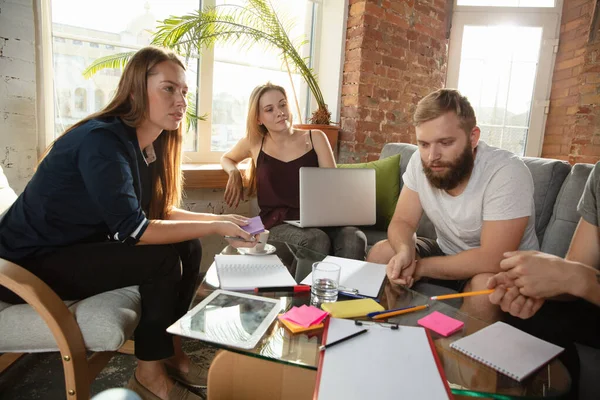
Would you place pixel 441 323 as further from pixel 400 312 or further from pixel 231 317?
pixel 231 317

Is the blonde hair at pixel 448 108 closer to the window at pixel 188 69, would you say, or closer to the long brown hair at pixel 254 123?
the long brown hair at pixel 254 123

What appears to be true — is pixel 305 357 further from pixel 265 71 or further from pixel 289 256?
pixel 265 71

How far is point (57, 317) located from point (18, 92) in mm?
1369

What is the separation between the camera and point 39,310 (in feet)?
3.68

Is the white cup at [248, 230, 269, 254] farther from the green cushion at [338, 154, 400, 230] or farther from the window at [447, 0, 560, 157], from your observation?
the window at [447, 0, 560, 157]

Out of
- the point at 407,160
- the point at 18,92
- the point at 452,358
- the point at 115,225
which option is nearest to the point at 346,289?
the point at 452,358

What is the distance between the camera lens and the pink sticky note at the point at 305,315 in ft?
3.30

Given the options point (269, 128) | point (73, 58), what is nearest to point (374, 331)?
point (269, 128)

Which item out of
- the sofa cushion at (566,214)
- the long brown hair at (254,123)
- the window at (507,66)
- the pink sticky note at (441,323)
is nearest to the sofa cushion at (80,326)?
the pink sticky note at (441,323)

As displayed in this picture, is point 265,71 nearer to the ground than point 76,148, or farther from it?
farther from it

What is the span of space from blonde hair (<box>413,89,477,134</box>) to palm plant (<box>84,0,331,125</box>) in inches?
62.3

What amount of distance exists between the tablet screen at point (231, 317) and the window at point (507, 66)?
3324 millimetres

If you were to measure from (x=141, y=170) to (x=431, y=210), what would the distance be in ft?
3.87

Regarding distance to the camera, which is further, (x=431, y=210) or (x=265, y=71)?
(x=265, y=71)
